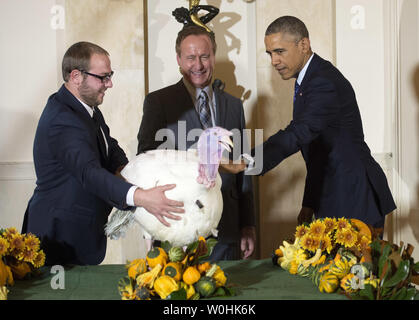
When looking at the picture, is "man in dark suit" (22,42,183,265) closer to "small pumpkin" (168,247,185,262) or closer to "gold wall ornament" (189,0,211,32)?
"small pumpkin" (168,247,185,262)

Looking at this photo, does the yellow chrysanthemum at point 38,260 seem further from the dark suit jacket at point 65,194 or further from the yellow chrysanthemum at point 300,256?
the yellow chrysanthemum at point 300,256

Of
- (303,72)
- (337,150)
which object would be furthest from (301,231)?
(303,72)

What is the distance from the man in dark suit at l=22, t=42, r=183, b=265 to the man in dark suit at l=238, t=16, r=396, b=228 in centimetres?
113

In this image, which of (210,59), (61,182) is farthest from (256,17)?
(61,182)

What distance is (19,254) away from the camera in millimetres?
2213

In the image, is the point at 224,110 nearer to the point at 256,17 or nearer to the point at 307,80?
the point at 307,80

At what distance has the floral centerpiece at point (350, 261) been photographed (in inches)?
72.4

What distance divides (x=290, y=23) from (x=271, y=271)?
5.06 feet

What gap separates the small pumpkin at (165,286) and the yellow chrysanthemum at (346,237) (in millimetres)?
741

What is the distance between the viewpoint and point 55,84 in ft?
14.3

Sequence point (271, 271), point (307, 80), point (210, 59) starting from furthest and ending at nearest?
point (210, 59) < point (307, 80) < point (271, 271)

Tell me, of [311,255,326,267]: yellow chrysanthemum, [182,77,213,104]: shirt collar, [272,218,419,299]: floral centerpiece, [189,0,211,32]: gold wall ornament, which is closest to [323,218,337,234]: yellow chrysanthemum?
[272,218,419,299]: floral centerpiece

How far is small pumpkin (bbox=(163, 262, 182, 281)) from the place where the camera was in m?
1.85

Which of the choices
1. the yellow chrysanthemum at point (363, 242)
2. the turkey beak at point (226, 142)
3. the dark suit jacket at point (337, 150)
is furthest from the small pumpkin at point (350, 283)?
the dark suit jacket at point (337, 150)
